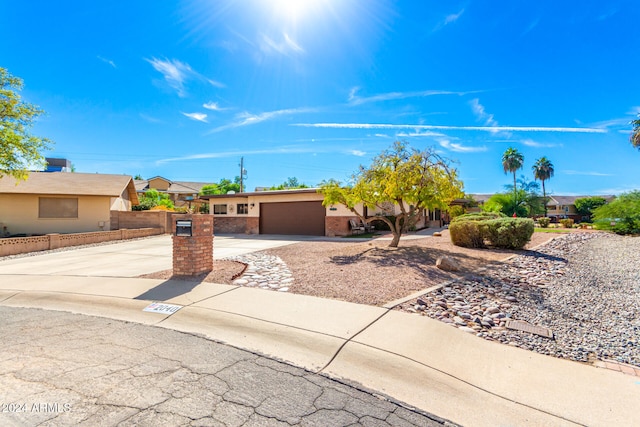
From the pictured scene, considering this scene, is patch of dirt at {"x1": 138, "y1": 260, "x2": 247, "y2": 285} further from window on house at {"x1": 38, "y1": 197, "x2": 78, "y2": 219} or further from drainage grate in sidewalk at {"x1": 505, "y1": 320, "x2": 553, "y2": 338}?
window on house at {"x1": 38, "y1": 197, "x2": 78, "y2": 219}

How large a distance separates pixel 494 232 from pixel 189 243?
33.4 ft

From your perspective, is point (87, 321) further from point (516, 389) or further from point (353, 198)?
point (353, 198)

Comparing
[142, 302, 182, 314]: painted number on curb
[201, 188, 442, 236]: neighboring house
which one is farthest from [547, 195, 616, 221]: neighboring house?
[142, 302, 182, 314]: painted number on curb

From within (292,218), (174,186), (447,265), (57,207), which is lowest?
(447,265)

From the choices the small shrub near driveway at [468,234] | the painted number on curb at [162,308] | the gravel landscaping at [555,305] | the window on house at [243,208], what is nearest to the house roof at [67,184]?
the window on house at [243,208]

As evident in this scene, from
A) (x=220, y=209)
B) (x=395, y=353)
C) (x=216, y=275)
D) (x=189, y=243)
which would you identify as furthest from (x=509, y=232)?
(x=220, y=209)

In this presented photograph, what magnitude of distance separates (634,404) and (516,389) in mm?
1020

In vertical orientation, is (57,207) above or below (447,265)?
above

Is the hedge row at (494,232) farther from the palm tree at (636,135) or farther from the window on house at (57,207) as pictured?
the palm tree at (636,135)

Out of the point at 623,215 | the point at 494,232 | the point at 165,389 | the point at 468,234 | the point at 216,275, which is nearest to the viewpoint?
the point at 165,389

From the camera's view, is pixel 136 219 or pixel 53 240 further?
pixel 136 219

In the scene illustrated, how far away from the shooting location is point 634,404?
2.84 metres

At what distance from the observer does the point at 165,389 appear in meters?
2.82

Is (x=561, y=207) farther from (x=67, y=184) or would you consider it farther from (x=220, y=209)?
(x=67, y=184)
